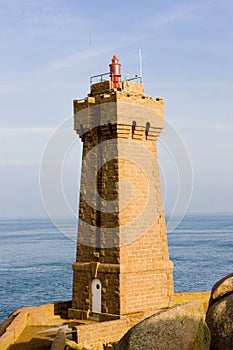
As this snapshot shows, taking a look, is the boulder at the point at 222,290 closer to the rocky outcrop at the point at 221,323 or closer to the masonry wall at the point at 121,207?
the rocky outcrop at the point at 221,323

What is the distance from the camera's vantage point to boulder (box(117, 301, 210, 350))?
43.6ft

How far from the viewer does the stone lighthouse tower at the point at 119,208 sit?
939 inches

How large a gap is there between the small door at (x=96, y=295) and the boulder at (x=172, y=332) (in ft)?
35.4

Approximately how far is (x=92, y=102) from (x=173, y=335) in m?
13.9

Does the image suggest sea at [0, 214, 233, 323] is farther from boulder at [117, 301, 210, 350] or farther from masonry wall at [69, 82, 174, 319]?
boulder at [117, 301, 210, 350]

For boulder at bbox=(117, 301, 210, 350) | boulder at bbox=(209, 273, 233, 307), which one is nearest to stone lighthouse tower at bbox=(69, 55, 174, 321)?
boulder at bbox=(209, 273, 233, 307)

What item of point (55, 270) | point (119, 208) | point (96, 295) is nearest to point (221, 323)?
point (119, 208)

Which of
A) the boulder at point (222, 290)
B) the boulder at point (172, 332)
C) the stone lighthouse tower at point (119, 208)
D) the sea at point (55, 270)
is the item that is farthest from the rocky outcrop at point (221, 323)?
the sea at point (55, 270)

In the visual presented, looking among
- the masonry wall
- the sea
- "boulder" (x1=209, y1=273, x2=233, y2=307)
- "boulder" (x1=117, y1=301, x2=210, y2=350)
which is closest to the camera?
"boulder" (x1=117, y1=301, x2=210, y2=350)

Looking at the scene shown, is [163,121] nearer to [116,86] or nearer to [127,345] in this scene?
[116,86]

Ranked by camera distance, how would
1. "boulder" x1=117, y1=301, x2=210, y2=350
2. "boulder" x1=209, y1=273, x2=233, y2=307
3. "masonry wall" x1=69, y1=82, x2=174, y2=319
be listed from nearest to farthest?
"boulder" x1=117, y1=301, x2=210, y2=350, "boulder" x1=209, y1=273, x2=233, y2=307, "masonry wall" x1=69, y1=82, x2=174, y2=319

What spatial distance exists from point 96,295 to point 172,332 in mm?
11505

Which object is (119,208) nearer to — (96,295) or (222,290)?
(96,295)

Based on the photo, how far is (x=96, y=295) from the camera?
80.6 feet
